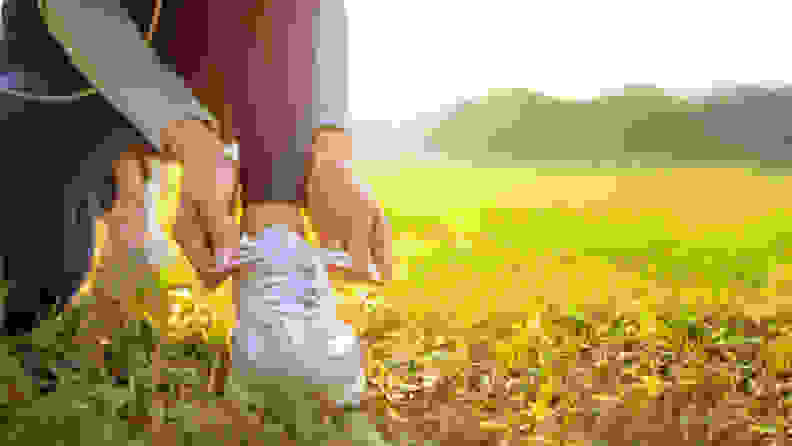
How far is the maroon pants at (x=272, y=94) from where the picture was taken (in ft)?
4.54

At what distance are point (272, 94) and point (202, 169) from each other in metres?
0.21

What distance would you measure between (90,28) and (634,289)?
1.51 meters

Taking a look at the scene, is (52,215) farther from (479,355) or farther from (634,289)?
(634,289)

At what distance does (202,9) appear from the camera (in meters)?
1.48

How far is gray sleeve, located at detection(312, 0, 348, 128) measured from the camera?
1408mm

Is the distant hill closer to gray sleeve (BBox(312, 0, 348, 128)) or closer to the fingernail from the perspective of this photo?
gray sleeve (BBox(312, 0, 348, 128))

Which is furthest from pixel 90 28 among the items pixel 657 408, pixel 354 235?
pixel 657 408

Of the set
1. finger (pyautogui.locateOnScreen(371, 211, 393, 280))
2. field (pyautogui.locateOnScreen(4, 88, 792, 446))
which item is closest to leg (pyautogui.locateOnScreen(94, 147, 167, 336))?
field (pyautogui.locateOnScreen(4, 88, 792, 446))

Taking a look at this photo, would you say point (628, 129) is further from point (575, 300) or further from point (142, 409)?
point (142, 409)

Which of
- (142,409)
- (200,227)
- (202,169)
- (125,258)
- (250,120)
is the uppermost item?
(250,120)

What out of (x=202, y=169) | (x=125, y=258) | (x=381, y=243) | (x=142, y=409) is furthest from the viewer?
(x=125, y=258)

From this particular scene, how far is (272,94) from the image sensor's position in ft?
4.54

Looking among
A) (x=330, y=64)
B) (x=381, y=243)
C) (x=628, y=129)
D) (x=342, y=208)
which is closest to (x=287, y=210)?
(x=342, y=208)

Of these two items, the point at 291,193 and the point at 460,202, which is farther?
the point at 460,202
